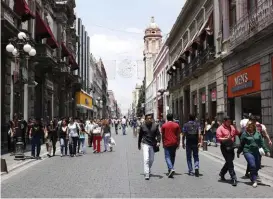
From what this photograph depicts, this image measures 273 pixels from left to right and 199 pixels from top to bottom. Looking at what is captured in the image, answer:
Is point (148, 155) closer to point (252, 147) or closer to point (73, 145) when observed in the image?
point (252, 147)

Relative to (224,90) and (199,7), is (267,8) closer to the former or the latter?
(224,90)

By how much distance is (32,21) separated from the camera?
94.0 ft

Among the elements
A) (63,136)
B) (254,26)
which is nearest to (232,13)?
(254,26)

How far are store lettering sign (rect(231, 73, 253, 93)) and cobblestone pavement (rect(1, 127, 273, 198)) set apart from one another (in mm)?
7001

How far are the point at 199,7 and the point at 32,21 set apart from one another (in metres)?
12.5

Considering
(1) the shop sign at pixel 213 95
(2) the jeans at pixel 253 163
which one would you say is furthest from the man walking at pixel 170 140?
(1) the shop sign at pixel 213 95

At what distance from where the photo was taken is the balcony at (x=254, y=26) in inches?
613

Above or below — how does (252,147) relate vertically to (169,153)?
above

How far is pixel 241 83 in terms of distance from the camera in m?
20.7

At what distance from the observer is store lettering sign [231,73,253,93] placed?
1943cm

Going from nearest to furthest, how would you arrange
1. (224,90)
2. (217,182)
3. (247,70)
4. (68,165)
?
1. (217,182)
2. (68,165)
3. (247,70)
4. (224,90)

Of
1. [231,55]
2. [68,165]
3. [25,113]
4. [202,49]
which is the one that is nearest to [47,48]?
[25,113]

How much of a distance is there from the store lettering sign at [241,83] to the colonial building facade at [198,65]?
3.04 m

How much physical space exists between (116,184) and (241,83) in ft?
41.2
